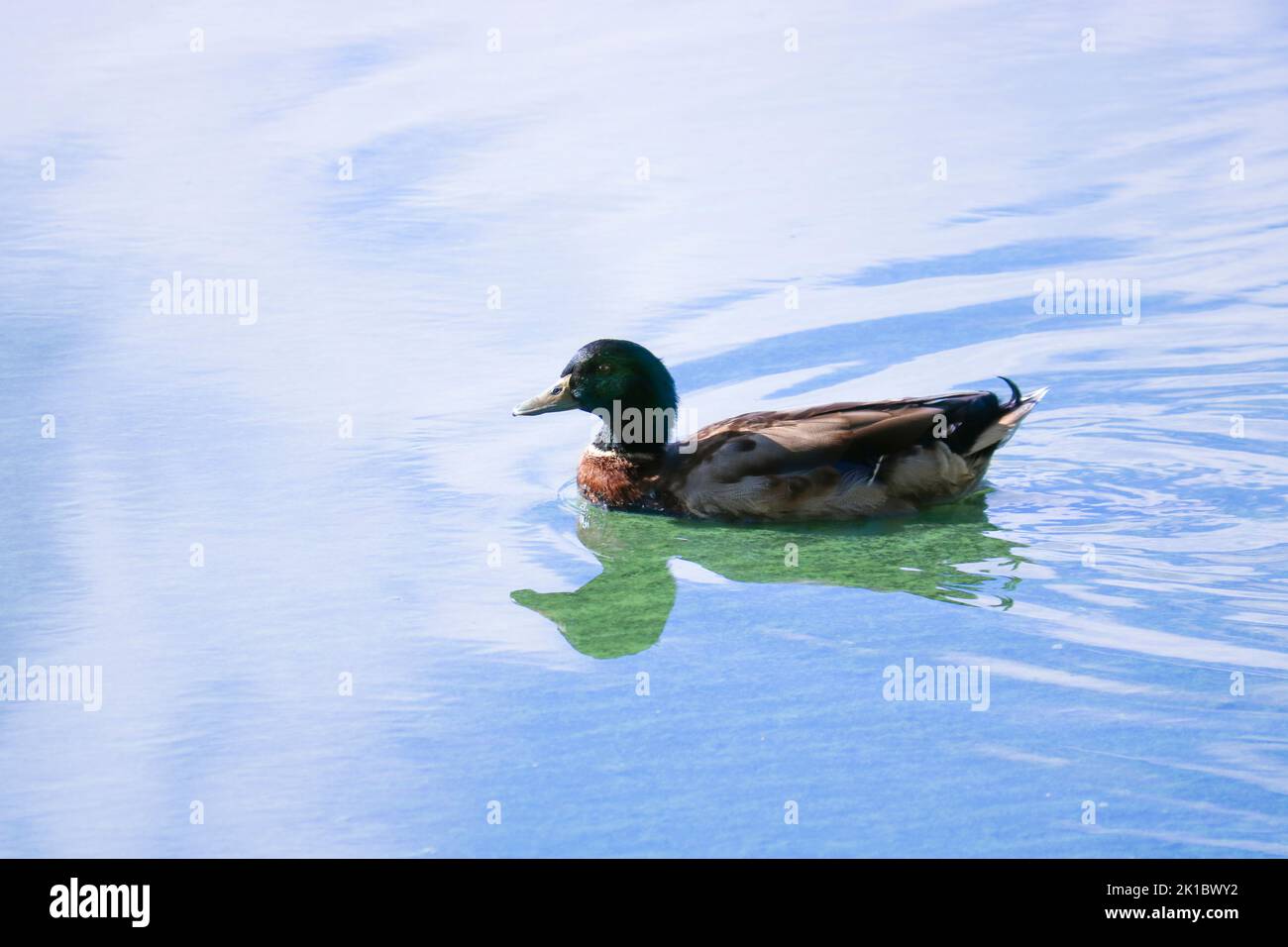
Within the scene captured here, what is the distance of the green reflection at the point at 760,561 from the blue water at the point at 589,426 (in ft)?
0.11

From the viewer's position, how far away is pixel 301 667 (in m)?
7.75

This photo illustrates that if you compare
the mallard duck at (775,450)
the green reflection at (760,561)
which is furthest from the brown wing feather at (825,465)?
the green reflection at (760,561)

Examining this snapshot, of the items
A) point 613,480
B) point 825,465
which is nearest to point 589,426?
point 613,480

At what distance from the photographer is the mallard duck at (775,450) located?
30.1ft

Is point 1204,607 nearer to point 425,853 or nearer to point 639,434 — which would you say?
point 639,434

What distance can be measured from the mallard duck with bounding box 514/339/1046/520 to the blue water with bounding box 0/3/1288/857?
19 centimetres

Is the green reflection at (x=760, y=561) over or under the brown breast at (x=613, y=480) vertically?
under

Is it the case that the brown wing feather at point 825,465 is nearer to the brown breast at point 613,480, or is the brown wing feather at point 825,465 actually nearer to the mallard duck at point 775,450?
the mallard duck at point 775,450

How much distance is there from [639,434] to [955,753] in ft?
10.4

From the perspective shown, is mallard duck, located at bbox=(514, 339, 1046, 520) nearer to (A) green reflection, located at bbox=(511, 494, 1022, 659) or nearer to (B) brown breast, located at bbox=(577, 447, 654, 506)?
(B) brown breast, located at bbox=(577, 447, 654, 506)

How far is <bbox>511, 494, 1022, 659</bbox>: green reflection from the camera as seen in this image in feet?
27.1

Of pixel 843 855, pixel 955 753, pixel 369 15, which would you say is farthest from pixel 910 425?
pixel 369 15

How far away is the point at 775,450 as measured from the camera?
9.15m

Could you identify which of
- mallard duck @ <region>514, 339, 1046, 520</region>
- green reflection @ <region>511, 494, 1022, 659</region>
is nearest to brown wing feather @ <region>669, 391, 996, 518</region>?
mallard duck @ <region>514, 339, 1046, 520</region>
